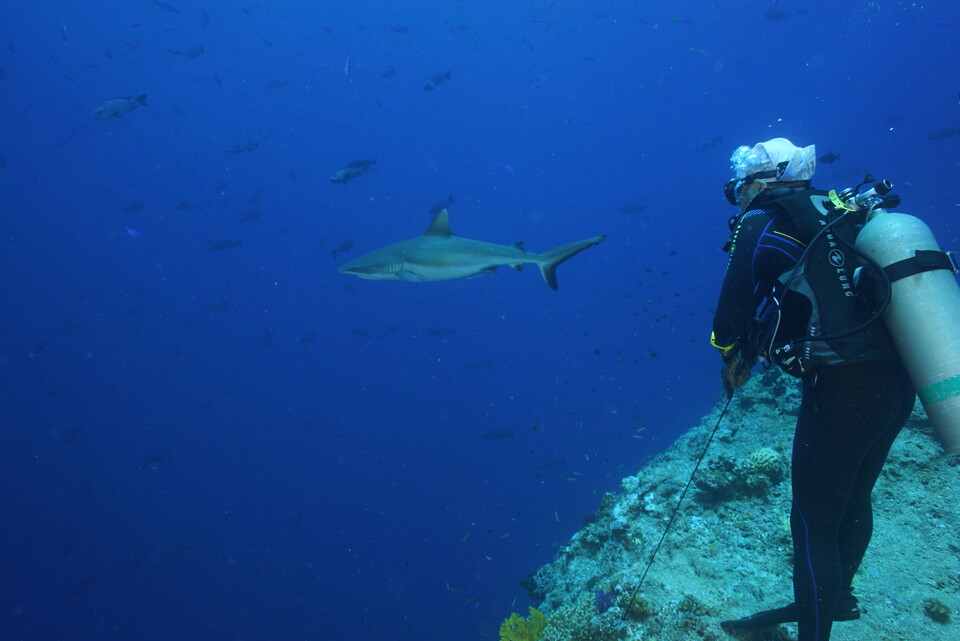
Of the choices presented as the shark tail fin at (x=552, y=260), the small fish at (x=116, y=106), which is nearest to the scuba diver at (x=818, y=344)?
the shark tail fin at (x=552, y=260)

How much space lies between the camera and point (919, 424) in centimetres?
535

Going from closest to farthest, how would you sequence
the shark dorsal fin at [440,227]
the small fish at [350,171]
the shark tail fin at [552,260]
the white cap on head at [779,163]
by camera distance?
the white cap on head at [779,163], the shark tail fin at [552,260], the shark dorsal fin at [440,227], the small fish at [350,171]

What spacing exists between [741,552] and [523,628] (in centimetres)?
231

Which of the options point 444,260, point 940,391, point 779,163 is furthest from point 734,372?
point 444,260

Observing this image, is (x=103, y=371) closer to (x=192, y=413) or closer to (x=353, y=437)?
(x=192, y=413)

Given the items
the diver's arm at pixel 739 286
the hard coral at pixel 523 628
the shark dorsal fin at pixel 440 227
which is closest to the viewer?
the diver's arm at pixel 739 286

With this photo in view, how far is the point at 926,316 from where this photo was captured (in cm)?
212

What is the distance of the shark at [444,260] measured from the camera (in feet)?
21.7

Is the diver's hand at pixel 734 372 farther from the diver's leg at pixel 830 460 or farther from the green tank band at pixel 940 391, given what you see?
the green tank band at pixel 940 391

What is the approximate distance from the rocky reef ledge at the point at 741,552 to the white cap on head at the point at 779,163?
304cm

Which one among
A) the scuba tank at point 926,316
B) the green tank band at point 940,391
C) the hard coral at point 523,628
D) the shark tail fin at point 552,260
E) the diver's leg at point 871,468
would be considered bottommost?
the hard coral at point 523,628

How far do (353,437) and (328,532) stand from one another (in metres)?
9.45

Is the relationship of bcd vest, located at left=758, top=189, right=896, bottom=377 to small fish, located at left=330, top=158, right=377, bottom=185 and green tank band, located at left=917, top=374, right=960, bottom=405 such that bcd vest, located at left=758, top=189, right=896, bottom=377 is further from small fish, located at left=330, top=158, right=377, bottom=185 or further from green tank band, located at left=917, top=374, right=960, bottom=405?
small fish, located at left=330, top=158, right=377, bottom=185

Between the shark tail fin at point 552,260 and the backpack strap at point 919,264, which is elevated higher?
the backpack strap at point 919,264
